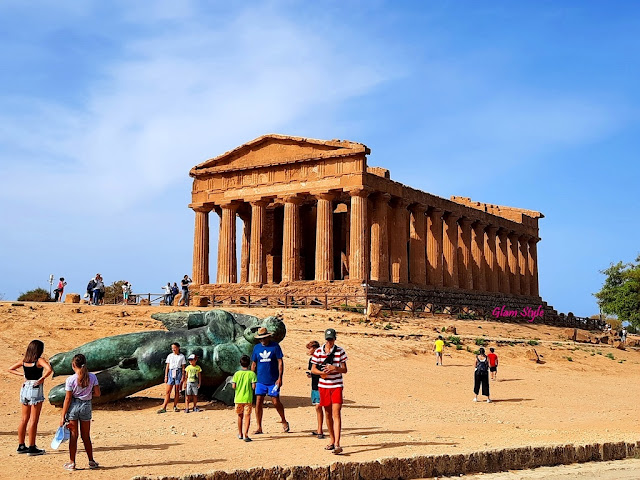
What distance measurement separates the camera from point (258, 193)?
151 ft

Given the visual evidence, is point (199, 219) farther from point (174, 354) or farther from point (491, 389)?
point (174, 354)

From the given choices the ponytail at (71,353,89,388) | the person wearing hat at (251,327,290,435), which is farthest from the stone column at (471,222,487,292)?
the ponytail at (71,353,89,388)

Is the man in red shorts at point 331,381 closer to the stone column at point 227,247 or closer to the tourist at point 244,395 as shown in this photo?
the tourist at point 244,395

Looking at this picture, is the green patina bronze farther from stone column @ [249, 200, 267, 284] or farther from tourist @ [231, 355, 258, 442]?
stone column @ [249, 200, 267, 284]

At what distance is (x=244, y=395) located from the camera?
12.1m

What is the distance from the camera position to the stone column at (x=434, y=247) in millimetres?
48594

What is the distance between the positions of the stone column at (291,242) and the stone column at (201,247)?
6.37 m

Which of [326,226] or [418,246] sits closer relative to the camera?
[326,226]

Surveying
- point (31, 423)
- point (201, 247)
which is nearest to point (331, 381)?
point (31, 423)

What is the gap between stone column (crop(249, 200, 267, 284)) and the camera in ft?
149

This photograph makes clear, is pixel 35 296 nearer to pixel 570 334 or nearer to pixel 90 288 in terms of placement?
pixel 90 288

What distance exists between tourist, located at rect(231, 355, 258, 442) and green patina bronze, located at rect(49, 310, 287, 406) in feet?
7.94

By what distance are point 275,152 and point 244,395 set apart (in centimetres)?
3447

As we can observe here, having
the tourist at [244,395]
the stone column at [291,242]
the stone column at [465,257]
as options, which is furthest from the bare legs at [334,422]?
the stone column at [465,257]
